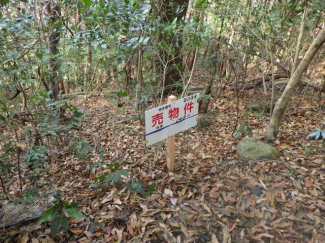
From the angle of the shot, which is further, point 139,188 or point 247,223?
point 139,188

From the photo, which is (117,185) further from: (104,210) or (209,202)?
(209,202)

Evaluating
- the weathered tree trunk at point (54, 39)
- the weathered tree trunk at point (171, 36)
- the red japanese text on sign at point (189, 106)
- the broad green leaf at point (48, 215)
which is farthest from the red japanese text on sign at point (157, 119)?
the weathered tree trunk at point (54, 39)

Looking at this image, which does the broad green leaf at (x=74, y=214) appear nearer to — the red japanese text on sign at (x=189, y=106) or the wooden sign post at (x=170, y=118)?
the wooden sign post at (x=170, y=118)

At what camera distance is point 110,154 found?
409cm

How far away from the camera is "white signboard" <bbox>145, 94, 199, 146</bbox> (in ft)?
Result: 8.46

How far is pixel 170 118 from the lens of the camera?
8.98ft

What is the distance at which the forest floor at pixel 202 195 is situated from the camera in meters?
2.27

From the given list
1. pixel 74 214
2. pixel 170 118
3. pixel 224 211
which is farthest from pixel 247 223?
pixel 74 214

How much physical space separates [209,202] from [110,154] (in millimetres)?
2065

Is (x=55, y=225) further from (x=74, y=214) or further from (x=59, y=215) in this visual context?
(x=74, y=214)

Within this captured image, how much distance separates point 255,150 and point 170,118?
1404mm

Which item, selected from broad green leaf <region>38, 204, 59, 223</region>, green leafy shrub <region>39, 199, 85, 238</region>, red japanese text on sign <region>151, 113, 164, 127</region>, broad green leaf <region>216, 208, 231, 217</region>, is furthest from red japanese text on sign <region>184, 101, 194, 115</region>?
broad green leaf <region>38, 204, 59, 223</region>

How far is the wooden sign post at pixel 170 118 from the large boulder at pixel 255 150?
921mm

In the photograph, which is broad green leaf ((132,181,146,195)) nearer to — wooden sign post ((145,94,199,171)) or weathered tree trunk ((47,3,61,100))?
wooden sign post ((145,94,199,171))
